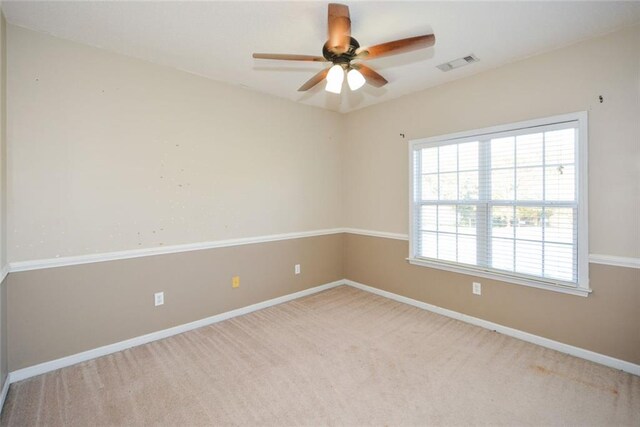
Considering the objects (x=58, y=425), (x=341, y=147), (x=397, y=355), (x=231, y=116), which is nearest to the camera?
(x=58, y=425)

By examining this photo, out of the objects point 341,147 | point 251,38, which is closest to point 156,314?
point 251,38

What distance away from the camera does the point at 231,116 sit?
338 cm

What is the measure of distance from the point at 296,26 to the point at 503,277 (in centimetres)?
290

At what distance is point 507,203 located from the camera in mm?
2908

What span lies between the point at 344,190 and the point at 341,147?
65 cm

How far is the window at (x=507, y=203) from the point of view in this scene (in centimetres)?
256

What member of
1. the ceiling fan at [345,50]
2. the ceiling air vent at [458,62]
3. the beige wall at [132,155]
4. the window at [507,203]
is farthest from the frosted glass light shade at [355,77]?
the beige wall at [132,155]

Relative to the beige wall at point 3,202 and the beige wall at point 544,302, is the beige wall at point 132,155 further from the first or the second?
the beige wall at point 544,302

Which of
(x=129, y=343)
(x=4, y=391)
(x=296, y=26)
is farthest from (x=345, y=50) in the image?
(x=4, y=391)

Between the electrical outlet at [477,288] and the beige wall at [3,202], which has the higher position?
the beige wall at [3,202]

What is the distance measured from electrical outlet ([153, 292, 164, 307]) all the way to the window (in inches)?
109

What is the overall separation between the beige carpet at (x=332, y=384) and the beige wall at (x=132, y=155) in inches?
39.8

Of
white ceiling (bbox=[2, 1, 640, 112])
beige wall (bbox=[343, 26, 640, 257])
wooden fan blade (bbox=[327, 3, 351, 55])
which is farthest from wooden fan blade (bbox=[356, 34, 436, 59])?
beige wall (bbox=[343, 26, 640, 257])

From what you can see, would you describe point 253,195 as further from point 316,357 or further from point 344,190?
point 316,357
